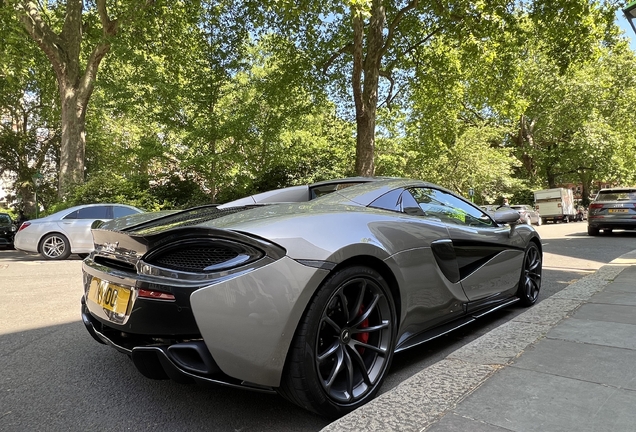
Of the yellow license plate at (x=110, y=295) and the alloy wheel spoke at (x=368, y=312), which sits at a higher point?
the yellow license plate at (x=110, y=295)

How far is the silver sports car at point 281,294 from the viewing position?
2.00 m

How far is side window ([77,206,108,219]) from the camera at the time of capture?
1118cm

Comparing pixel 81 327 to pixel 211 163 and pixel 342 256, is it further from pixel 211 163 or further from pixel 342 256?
pixel 211 163

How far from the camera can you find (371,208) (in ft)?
9.21

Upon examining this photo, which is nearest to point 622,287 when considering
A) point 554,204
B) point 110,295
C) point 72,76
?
point 110,295

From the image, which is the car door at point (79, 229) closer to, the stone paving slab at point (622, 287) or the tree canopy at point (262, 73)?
the tree canopy at point (262, 73)

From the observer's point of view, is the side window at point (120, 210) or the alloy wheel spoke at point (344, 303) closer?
the alloy wheel spoke at point (344, 303)

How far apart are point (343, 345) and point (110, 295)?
1.30 m

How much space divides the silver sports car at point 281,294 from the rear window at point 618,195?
14082 mm

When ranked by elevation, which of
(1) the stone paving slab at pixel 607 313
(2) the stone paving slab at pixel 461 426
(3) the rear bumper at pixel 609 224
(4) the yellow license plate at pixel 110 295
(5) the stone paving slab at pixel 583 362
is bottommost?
(3) the rear bumper at pixel 609 224

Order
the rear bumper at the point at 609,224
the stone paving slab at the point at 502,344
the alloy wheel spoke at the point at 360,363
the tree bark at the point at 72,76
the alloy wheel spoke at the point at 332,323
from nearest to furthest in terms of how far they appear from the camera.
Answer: the alloy wheel spoke at the point at 332,323 → the alloy wheel spoke at the point at 360,363 → the stone paving slab at the point at 502,344 → the rear bumper at the point at 609,224 → the tree bark at the point at 72,76

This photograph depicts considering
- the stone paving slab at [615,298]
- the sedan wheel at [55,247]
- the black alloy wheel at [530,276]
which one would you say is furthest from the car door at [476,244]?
the sedan wheel at [55,247]

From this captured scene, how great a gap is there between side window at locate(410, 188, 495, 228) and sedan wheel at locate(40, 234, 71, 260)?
10.2m

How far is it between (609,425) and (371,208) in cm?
162
